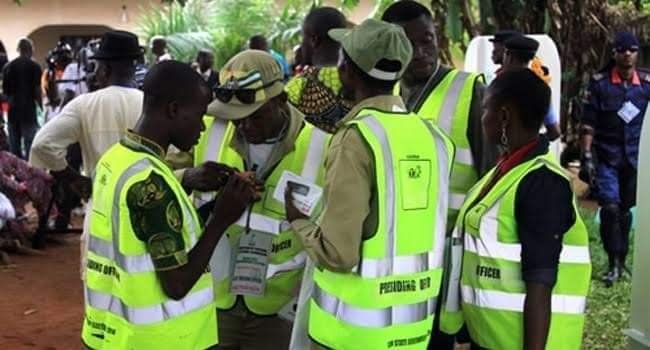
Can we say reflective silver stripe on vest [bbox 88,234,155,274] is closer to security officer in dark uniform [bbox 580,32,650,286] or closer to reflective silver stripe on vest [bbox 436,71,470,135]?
reflective silver stripe on vest [bbox 436,71,470,135]

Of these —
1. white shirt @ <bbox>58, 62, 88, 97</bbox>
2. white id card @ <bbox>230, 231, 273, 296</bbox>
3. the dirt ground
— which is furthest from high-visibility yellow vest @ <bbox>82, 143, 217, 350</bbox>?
white shirt @ <bbox>58, 62, 88, 97</bbox>

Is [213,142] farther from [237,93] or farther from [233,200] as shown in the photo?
[233,200]

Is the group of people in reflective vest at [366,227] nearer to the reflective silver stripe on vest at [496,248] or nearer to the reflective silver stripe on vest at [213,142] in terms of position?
the reflective silver stripe on vest at [496,248]

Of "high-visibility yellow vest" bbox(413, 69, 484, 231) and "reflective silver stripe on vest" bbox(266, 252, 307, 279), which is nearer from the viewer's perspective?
"reflective silver stripe on vest" bbox(266, 252, 307, 279)

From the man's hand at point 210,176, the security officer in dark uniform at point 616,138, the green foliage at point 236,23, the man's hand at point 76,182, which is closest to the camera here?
the man's hand at point 210,176

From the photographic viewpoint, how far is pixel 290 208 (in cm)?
288

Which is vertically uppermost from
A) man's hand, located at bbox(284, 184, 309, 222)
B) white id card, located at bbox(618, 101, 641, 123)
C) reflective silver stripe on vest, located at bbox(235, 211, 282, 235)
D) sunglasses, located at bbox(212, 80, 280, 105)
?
sunglasses, located at bbox(212, 80, 280, 105)

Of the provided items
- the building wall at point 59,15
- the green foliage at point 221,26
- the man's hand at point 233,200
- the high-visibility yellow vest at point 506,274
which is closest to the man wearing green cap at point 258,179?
the man's hand at point 233,200

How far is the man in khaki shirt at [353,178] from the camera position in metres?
2.53

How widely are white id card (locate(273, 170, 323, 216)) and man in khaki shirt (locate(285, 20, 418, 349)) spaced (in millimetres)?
119

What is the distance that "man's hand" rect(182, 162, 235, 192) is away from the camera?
302cm

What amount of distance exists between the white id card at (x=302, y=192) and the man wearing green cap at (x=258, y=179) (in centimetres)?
4

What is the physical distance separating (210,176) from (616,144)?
5041 millimetres

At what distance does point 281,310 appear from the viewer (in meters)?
3.26
